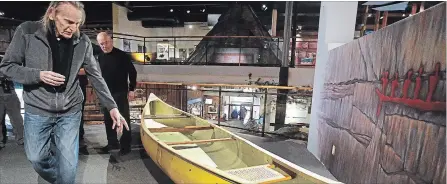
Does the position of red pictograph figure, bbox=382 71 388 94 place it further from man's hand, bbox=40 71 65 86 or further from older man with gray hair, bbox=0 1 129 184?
man's hand, bbox=40 71 65 86

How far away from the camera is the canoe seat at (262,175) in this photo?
5.38 ft

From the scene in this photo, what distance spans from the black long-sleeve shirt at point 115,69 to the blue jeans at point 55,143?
124 cm

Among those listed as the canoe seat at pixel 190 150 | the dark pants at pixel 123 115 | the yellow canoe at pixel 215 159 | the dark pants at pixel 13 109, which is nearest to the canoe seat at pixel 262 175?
the yellow canoe at pixel 215 159

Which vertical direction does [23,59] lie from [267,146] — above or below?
→ above

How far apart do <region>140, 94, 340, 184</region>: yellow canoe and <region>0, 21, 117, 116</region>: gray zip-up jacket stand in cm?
85

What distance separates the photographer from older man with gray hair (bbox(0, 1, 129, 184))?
1.43 m

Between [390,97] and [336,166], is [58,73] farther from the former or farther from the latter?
[336,166]

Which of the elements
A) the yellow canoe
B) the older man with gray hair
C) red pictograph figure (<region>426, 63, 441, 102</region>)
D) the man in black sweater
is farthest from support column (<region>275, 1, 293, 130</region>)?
the older man with gray hair

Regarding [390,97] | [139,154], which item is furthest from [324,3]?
[139,154]

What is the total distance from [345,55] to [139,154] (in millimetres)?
2783

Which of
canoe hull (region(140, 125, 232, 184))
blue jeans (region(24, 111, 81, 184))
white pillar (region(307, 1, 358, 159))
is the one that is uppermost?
white pillar (region(307, 1, 358, 159))

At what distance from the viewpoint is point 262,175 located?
1729mm

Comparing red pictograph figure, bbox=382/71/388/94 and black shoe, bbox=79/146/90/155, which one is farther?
black shoe, bbox=79/146/90/155

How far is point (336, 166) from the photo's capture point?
284 cm
